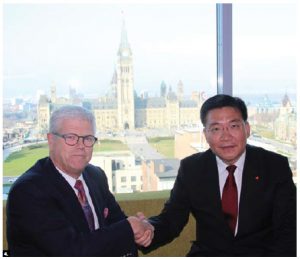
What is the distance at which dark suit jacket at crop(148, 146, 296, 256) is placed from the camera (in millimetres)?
2039

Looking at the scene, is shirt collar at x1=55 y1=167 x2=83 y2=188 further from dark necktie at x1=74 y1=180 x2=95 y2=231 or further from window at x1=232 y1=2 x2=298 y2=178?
window at x1=232 y1=2 x2=298 y2=178

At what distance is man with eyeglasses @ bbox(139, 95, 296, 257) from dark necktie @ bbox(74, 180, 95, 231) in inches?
16.0

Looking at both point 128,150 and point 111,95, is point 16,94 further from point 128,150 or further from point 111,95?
point 128,150

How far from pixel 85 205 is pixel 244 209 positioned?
847 mm

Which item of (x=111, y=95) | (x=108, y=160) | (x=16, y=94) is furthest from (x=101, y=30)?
(x=108, y=160)

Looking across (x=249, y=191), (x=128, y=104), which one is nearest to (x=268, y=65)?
(x=128, y=104)

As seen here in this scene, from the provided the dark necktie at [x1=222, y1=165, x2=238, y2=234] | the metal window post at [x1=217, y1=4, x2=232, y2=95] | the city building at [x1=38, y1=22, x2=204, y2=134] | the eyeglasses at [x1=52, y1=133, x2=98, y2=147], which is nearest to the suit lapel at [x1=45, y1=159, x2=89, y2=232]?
the eyeglasses at [x1=52, y1=133, x2=98, y2=147]

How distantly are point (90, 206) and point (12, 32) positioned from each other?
172cm

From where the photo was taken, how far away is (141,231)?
1938 millimetres

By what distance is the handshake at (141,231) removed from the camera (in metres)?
1.92

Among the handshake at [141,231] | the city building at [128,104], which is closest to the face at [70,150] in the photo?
the handshake at [141,231]

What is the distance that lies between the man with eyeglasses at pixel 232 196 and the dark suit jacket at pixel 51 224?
0.45 m

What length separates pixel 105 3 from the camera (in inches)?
120

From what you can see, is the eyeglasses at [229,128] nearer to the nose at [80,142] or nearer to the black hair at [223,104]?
the black hair at [223,104]
